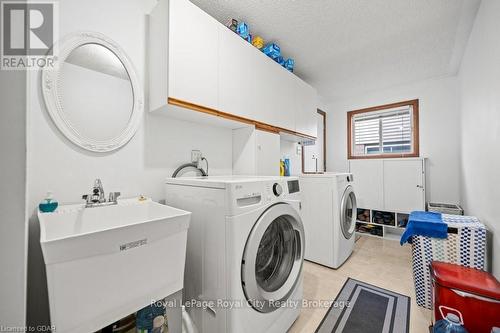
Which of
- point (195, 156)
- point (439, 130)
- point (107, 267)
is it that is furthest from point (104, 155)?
point (439, 130)

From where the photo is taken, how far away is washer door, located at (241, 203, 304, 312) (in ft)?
3.43

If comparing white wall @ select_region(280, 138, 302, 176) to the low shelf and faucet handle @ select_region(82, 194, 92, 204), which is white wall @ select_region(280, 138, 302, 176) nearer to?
the low shelf

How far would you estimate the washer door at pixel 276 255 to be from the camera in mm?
1046

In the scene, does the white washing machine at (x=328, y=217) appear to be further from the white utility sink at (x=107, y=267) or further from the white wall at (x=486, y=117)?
the white utility sink at (x=107, y=267)

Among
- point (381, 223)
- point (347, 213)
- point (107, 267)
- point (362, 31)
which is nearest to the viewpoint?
point (107, 267)

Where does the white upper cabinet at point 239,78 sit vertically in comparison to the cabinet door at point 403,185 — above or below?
above

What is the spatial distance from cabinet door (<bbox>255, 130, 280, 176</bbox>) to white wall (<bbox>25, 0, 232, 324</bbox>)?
540mm

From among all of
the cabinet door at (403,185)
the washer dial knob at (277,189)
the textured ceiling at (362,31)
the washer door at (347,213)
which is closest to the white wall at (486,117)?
the textured ceiling at (362,31)

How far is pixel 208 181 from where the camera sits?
3.43ft

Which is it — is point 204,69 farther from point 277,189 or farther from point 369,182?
point 369,182

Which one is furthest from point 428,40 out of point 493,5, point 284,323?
point 284,323

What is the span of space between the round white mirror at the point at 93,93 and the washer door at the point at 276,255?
1.08 m

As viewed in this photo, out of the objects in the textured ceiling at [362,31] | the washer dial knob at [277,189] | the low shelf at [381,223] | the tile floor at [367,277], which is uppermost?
the textured ceiling at [362,31]

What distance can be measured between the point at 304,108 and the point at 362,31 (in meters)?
0.94
